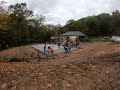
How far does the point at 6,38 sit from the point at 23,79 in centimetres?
5230

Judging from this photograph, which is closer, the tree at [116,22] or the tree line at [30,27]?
the tree line at [30,27]

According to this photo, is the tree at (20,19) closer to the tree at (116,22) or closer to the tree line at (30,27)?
the tree line at (30,27)

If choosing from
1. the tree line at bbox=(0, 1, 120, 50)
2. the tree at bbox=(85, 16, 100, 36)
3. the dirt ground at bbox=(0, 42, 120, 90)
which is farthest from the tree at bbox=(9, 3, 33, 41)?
the dirt ground at bbox=(0, 42, 120, 90)

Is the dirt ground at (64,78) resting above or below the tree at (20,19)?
below

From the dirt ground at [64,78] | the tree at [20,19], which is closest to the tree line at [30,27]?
the tree at [20,19]

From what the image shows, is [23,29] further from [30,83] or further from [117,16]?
[30,83]

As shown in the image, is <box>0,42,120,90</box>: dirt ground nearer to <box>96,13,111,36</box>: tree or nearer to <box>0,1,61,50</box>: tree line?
<box>0,1,61,50</box>: tree line

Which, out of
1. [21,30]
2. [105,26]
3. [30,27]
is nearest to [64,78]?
[21,30]

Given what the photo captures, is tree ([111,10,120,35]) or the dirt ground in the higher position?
tree ([111,10,120,35])

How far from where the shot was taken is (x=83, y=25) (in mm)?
94625

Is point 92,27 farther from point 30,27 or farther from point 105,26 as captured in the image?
point 30,27

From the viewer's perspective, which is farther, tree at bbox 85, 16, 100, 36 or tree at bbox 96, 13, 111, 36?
tree at bbox 96, 13, 111, 36

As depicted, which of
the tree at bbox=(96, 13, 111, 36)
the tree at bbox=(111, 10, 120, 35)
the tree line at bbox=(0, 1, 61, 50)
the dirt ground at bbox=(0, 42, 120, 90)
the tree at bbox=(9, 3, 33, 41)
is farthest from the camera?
the tree at bbox=(96, 13, 111, 36)

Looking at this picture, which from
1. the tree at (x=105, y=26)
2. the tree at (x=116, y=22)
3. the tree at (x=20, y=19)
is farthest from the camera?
the tree at (x=105, y=26)
